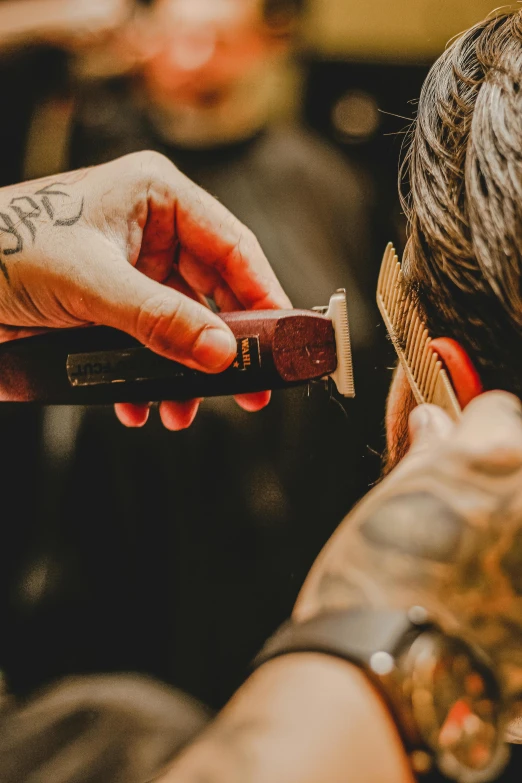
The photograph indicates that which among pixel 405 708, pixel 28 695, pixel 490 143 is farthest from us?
pixel 28 695

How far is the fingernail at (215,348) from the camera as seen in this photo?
0.63 metres

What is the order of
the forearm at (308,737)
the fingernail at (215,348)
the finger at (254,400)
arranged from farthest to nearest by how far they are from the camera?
the finger at (254,400), the fingernail at (215,348), the forearm at (308,737)

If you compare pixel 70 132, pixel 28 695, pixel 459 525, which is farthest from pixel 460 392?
pixel 28 695

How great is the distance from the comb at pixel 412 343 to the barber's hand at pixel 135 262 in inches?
7.1

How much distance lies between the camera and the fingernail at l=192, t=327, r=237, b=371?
63 cm

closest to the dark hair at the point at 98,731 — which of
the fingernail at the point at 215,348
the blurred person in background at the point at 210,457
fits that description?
the blurred person in background at the point at 210,457

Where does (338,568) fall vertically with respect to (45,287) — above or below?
below

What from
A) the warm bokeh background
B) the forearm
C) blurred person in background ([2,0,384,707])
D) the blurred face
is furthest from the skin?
the blurred face

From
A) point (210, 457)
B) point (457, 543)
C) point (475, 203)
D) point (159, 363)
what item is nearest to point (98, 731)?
point (210, 457)

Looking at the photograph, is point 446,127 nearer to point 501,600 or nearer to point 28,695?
point 501,600

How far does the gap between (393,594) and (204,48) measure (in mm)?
732

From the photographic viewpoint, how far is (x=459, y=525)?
1.44ft

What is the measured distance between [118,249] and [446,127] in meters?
0.39

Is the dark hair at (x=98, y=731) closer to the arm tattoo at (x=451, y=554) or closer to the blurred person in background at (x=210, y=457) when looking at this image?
the blurred person in background at (x=210, y=457)
